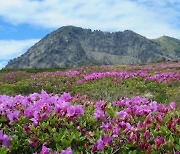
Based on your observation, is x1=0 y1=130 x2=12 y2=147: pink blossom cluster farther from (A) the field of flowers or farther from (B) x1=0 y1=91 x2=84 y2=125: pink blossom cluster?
(B) x1=0 y1=91 x2=84 y2=125: pink blossom cluster

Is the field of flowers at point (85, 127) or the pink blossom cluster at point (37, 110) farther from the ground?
the pink blossom cluster at point (37, 110)

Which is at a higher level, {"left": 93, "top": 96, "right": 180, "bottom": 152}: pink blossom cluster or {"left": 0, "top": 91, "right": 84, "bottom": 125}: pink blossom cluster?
{"left": 0, "top": 91, "right": 84, "bottom": 125}: pink blossom cluster

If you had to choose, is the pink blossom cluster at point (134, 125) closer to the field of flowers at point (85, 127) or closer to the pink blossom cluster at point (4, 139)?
the field of flowers at point (85, 127)

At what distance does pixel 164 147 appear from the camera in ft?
16.5

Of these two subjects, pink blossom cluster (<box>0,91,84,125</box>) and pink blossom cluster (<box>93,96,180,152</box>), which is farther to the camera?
pink blossom cluster (<box>0,91,84,125</box>)

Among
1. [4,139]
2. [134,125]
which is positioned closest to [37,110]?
[4,139]

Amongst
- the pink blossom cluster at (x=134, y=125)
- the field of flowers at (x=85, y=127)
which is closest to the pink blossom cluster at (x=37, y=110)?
the field of flowers at (x=85, y=127)

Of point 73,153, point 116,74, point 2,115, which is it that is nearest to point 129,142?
point 73,153

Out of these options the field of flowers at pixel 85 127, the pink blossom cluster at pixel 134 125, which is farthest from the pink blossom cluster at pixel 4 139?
the pink blossom cluster at pixel 134 125

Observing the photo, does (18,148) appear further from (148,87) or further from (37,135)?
(148,87)

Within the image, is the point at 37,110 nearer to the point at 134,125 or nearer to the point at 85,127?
the point at 85,127

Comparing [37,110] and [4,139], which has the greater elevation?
[37,110]

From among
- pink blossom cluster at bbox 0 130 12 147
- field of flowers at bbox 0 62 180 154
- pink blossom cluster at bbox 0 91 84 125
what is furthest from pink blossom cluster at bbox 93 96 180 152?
pink blossom cluster at bbox 0 130 12 147

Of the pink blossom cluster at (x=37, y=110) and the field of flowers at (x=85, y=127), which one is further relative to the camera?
the pink blossom cluster at (x=37, y=110)
